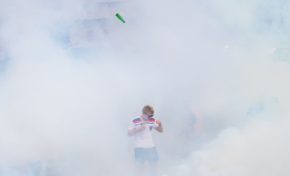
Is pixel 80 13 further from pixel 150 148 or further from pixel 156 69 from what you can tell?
pixel 150 148

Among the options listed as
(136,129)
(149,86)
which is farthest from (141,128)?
(149,86)

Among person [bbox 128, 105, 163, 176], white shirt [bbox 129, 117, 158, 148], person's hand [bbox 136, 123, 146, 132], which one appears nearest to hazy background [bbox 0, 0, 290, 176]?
person [bbox 128, 105, 163, 176]

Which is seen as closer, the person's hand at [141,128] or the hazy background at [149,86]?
the person's hand at [141,128]

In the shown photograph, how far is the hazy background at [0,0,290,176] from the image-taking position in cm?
673

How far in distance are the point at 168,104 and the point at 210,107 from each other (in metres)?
0.65

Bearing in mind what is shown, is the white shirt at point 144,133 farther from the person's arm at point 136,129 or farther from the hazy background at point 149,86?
the hazy background at point 149,86

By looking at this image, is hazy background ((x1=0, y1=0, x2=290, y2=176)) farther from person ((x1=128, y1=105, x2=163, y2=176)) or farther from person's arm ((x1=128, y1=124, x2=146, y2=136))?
person's arm ((x1=128, y1=124, x2=146, y2=136))

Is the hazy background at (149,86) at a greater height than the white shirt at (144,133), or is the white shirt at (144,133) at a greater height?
the hazy background at (149,86)

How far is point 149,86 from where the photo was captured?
29.3ft

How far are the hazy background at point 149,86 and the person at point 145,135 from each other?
0.27 m

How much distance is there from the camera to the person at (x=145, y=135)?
618 centimetres

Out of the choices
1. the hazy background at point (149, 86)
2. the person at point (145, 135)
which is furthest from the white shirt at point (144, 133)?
the hazy background at point (149, 86)

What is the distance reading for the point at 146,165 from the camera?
6.33 m

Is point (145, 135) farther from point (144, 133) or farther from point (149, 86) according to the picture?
point (149, 86)
